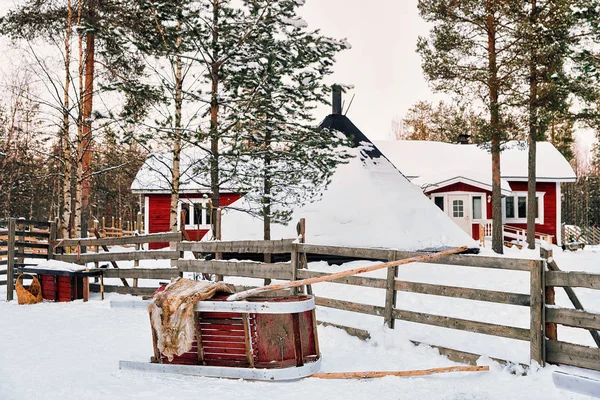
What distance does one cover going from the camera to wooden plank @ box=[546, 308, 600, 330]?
515 centimetres

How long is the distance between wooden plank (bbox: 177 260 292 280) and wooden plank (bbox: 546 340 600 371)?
3.91 metres

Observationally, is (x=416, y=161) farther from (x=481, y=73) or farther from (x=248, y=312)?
(x=248, y=312)

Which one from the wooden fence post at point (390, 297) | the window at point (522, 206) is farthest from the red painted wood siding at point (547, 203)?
the wooden fence post at point (390, 297)

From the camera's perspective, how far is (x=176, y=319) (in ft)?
19.2

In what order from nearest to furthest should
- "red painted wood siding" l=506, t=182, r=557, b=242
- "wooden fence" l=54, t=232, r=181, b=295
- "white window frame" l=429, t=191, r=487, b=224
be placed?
"wooden fence" l=54, t=232, r=181, b=295 → "white window frame" l=429, t=191, r=487, b=224 → "red painted wood siding" l=506, t=182, r=557, b=242

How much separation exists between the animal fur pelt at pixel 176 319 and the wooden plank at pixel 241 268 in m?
2.63

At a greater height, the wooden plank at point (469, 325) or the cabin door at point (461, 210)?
the cabin door at point (461, 210)

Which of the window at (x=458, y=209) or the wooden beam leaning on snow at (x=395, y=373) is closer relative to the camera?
the wooden beam leaning on snow at (x=395, y=373)

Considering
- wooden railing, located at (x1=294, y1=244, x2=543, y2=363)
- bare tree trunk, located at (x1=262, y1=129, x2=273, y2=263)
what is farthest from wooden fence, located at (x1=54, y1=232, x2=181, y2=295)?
wooden railing, located at (x1=294, y1=244, x2=543, y2=363)

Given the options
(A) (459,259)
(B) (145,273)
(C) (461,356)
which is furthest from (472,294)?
(B) (145,273)

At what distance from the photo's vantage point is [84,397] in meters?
5.18

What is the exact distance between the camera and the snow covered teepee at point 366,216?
14711 millimetres

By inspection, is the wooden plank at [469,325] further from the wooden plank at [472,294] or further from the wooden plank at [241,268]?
the wooden plank at [241,268]

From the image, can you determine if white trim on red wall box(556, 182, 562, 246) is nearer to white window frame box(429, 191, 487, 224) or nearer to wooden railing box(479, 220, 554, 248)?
wooden railing box(479, 220, 554, 248)
